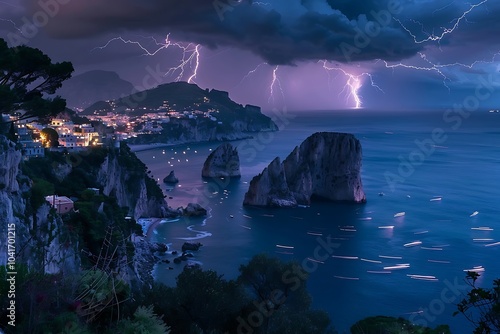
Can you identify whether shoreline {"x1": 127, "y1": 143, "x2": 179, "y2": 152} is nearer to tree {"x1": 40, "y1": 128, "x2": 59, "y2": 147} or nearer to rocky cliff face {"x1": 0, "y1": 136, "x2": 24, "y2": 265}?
tree {"x1": 40, "y1": 128, "x2": 59, "y2": 147}

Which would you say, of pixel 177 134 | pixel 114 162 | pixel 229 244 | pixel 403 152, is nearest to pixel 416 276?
pixel 229 244

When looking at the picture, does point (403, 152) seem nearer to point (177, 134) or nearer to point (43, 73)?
point (177, 134)

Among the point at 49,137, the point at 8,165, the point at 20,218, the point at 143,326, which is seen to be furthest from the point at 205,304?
the point at 49,137

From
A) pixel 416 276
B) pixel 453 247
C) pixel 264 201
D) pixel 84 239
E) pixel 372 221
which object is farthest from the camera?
pixel 264 201

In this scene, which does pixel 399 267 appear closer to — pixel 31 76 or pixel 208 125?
pixel 31 76

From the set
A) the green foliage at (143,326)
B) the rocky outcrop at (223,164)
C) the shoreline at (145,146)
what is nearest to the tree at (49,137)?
the green foliage at (143,326)

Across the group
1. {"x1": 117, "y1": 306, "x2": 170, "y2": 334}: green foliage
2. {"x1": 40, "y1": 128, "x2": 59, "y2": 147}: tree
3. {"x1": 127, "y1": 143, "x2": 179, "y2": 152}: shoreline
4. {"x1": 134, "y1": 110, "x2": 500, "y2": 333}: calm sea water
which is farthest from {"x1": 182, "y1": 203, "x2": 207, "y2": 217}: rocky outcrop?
{"x1": 127, "y1": 143, "x2": 179, "y2": 152}: shoreline

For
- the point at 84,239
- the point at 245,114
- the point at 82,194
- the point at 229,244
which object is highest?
the point at 245,114
